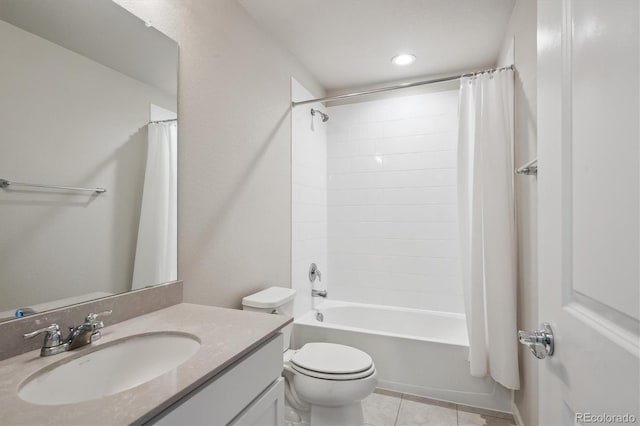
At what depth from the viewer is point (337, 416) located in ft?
5.28

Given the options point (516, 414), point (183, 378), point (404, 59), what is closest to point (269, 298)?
point (183, 378)

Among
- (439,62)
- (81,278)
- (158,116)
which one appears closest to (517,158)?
(439,62)

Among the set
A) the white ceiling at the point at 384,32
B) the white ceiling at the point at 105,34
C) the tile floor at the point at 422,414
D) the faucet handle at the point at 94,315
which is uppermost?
the white ceiling at the point at 384,32

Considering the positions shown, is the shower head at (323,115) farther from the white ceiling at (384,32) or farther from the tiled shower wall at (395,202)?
the white ceiling at (384,32)

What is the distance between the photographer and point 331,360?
1722 mm

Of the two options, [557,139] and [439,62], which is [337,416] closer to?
[557,139]

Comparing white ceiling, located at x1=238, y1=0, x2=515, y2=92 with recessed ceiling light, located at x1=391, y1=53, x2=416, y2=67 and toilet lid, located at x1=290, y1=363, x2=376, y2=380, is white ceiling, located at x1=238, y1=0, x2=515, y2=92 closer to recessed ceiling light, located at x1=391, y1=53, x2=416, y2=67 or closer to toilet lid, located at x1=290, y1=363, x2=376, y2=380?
recessed ceiling light, located at x1=391, y1=53, x2=416, y2=67

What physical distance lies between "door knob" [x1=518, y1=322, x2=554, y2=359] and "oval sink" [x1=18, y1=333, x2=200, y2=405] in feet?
2.93

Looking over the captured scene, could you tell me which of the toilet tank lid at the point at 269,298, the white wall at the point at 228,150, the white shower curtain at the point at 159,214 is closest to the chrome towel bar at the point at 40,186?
the white shower curtain at the point at 159,214

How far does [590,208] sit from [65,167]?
54.0 inches

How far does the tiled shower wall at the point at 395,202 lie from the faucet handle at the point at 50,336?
2490 millimetres

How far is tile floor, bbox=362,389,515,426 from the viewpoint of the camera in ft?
6.23

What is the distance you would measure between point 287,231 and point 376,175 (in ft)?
3.69

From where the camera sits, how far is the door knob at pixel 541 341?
0.70m
